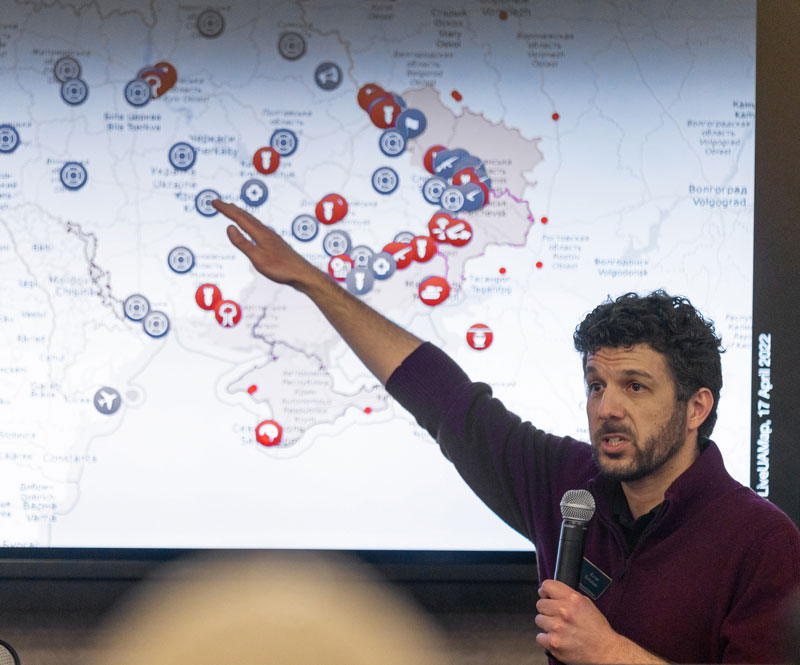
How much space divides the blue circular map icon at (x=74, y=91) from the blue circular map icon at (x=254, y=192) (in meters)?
0.42

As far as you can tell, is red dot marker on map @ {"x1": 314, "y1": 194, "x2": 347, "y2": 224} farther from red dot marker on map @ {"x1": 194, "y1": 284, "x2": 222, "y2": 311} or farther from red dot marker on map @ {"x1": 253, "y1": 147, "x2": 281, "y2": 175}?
red dot marker on map @ {"x1": 194, "y1": 284, "x2": 222, "y2": 311}

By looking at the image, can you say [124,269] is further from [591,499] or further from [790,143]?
[790,143]

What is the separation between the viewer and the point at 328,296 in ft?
5.02

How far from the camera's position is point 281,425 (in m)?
1.80

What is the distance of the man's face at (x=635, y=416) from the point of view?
4.51 ft

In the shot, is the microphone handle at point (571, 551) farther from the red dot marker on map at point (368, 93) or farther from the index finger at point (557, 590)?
the red dot marker on map at point (368, 93)

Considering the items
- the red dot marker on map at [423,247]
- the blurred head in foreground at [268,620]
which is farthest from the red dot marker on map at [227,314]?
the blurred head in foreground at [268,620]

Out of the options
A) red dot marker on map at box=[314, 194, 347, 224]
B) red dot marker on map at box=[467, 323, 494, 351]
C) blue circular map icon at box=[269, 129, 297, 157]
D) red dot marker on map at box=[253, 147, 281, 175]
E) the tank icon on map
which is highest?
the tank icon on map

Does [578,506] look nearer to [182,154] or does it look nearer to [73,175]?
[182,154]

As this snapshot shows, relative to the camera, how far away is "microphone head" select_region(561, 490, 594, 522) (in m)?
1.26

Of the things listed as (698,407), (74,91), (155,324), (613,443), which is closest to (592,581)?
(613,443)

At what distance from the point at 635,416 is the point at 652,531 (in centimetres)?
20

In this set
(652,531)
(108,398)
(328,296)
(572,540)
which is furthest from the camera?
(108,398)

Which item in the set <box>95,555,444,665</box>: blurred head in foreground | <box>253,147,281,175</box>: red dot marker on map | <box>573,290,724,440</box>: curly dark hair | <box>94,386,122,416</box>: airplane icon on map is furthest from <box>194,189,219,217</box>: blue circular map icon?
<box>573,290,724,440</box>: curly dark hair
